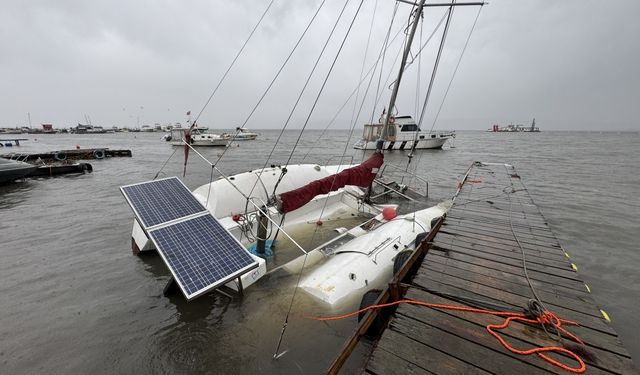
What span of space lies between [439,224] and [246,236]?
6.27 m

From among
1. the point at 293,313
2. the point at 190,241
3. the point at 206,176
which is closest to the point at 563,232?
the point at 293,313

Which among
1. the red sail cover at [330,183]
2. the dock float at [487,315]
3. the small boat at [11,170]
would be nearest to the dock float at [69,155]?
the small boat at [11,170]

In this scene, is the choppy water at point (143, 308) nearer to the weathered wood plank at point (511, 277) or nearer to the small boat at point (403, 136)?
the weathered wood plank at point (511, 277)

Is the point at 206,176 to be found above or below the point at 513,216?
below

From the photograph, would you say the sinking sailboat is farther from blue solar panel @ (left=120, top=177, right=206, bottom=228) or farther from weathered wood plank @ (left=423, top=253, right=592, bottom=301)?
weathered wood plank @ (left=423, top=253, right=592, bottom=301)

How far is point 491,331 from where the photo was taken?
3719 millimetres

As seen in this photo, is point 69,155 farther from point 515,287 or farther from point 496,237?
point 515,287

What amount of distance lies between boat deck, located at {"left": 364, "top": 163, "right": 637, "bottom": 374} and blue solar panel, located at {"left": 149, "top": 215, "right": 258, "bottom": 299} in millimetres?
3316

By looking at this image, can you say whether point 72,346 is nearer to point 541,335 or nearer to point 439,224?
point 541,335

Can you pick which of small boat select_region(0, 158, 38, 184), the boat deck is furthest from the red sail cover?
small boat select_region(0, 158, 38, 184)

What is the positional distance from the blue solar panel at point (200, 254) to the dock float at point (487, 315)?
9.85 ft

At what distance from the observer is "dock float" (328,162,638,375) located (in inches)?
130

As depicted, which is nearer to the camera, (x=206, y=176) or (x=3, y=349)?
(x=3, y=349)

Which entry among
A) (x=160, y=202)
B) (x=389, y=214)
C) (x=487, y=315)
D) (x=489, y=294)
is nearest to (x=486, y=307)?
(x=487, y=315)
